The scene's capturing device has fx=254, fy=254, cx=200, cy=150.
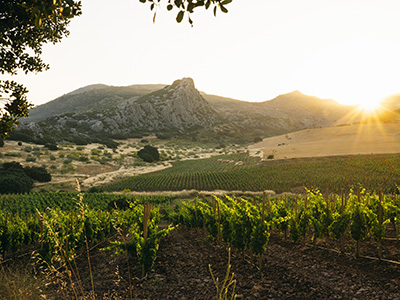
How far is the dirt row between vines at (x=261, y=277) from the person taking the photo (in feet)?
21.2

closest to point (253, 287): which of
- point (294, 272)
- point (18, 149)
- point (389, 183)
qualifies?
point (294, 272)

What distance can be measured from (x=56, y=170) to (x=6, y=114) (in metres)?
49.9

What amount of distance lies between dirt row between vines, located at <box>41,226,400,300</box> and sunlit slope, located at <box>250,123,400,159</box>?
2775 inches

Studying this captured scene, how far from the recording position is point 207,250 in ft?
36.7

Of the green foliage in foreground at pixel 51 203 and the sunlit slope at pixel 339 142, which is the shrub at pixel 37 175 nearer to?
the green foliage in foreground at pixel 51 203

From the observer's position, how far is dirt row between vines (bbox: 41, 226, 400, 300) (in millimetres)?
6461

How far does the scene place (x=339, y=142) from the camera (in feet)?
316

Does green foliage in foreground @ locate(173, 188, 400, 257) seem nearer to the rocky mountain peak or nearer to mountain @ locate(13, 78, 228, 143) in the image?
mountain @ locate(13, 78, 228, 143)

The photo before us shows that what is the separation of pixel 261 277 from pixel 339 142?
10262 cm

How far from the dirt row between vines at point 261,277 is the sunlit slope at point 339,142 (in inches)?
2775

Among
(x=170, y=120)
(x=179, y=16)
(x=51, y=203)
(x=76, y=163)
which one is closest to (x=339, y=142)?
(x=170, y=120)

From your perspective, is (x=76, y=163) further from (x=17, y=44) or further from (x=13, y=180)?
(x=17, y=44)

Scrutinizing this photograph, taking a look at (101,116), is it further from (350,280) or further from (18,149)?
(350,280)

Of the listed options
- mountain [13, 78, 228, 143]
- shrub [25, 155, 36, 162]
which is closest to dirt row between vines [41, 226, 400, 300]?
shrub [25, 155, 36, 162]
